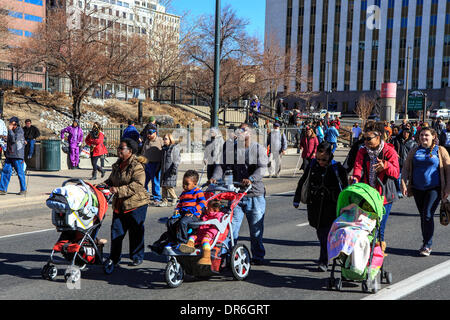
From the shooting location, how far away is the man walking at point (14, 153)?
39.8ft

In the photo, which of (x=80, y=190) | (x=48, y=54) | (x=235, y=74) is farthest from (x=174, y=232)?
(x=235, y=74)

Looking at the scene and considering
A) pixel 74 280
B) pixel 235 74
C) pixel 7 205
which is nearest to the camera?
pixel 74 280

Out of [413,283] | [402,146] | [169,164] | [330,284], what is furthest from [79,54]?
[413,283]

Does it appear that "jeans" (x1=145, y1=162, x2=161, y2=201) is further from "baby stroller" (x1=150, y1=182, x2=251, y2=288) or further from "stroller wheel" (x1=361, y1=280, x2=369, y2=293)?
"stroller wheel" (x1=361, y1=280, x2=369, y2=293)

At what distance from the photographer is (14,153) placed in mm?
12195

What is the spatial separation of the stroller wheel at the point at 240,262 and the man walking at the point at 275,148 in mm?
11103

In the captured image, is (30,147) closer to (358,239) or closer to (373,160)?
(373,160)

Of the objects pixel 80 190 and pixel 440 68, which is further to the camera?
pixel 440 68

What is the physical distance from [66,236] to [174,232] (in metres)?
1.36

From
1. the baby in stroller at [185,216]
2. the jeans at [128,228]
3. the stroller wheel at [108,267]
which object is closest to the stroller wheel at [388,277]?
the baby in stroller at [185,216]

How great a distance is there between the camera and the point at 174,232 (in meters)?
5.93

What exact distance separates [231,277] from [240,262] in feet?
1.12
